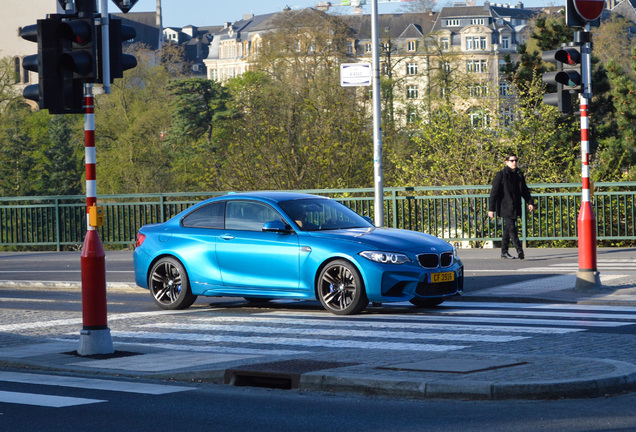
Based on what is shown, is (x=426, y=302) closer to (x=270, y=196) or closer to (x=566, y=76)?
(x=270, y=196)

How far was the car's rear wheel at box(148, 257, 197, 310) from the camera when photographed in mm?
13945

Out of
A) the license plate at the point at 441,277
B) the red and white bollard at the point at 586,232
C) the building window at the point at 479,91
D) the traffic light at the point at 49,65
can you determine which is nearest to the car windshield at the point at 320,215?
the license plate at the point at 441,277

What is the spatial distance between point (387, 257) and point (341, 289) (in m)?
0.75

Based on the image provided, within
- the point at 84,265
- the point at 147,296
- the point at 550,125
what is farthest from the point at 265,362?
the point at 550,125

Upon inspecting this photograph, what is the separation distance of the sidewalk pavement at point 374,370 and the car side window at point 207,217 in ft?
11.1

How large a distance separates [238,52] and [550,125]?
141 metres

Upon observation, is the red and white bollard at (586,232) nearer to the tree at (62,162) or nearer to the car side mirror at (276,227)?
the car side mirror at (276,227)

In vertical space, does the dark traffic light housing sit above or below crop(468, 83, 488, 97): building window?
below

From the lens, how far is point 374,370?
8.38m

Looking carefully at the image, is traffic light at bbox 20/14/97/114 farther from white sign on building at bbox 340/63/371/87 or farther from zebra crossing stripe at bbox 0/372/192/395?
white sign on building at bbox 340/63/371/87

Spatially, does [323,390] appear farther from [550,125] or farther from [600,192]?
[550,125]

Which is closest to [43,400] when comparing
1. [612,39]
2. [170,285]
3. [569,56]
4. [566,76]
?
[170,285]

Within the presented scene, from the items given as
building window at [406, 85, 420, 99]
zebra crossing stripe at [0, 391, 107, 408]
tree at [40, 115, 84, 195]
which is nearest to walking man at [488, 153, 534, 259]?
zebra crossing stripe at [0, 391, 107, 408]

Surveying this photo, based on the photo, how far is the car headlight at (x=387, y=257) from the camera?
1248 centimetres
